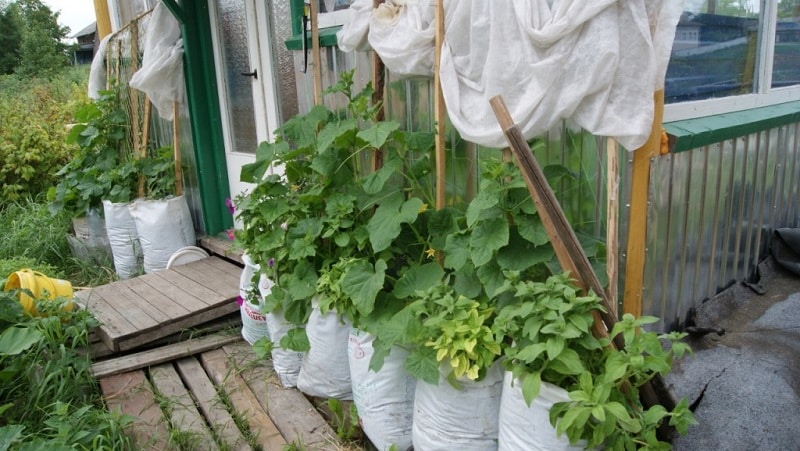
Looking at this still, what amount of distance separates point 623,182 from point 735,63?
40.6 inches

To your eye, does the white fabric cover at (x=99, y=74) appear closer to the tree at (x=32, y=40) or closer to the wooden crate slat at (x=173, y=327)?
the wooden crate slat at (x=173, y=327)

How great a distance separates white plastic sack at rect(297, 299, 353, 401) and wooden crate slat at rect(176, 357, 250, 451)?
14.4 inches

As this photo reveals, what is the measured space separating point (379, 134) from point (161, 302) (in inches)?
79.8

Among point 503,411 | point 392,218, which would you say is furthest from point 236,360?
point 503,411

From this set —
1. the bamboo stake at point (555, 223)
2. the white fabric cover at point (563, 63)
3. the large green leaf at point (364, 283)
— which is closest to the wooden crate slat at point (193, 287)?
the large green leaf at point (364, 283)

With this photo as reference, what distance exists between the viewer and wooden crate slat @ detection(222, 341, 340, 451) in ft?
7.86

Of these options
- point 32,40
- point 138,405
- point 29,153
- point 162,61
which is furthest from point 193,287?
point 32,40

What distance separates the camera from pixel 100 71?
544 cm

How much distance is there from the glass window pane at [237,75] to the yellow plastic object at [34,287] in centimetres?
149

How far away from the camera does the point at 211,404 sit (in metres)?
2.69

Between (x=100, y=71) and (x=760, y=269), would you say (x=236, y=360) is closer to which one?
(x=760, y=269)

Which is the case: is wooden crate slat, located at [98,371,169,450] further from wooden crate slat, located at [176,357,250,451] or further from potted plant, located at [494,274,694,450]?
potted plant, located at [494,274,694,450]

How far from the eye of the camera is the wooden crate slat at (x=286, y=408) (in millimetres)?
2396

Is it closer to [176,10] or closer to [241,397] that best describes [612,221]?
[241,397]
